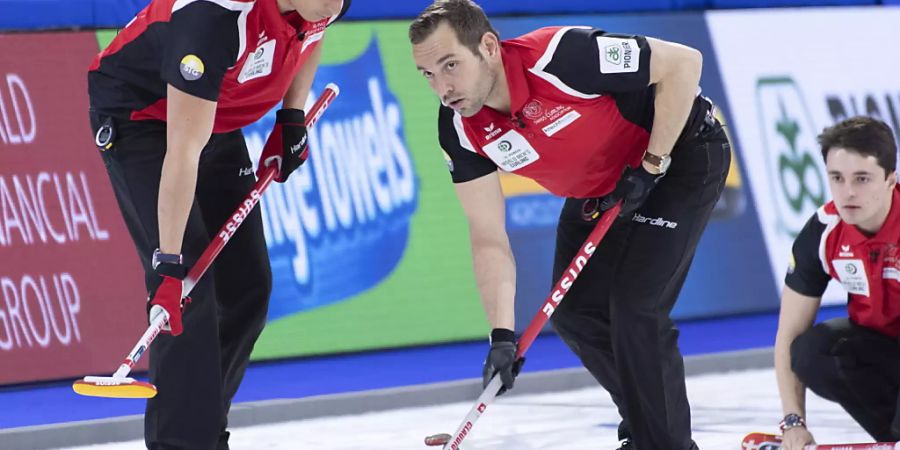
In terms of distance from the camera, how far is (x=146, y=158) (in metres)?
3.55

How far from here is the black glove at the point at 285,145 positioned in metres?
4.00

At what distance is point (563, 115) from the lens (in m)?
3.60

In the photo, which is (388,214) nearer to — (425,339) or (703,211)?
(425,339)

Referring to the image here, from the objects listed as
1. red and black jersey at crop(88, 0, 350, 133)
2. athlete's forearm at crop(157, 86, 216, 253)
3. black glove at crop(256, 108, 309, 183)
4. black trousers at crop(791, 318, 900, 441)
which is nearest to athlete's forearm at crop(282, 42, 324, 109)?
black glove at crop(256, 108, 309, 183)

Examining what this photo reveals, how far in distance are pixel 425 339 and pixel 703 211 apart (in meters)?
2.46

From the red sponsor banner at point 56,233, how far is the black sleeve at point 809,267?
8.86 feet

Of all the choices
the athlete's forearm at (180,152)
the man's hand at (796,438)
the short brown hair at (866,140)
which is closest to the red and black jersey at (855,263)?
the short brown hair at (866,140)

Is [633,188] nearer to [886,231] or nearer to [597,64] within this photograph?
[597,64]

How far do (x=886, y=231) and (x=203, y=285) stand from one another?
178 centimetres

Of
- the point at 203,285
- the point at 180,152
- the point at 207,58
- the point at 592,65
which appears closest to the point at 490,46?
Answer: the point at 592,65

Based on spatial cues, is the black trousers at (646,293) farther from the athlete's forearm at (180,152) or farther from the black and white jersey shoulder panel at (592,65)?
the athlete's forearm at (180,152)

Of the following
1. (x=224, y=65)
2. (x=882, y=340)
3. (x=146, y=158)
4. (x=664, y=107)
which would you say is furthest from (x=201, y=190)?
(x=882, y=340)

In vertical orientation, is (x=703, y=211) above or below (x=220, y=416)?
above

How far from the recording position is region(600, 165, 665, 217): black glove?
3.62 metres
